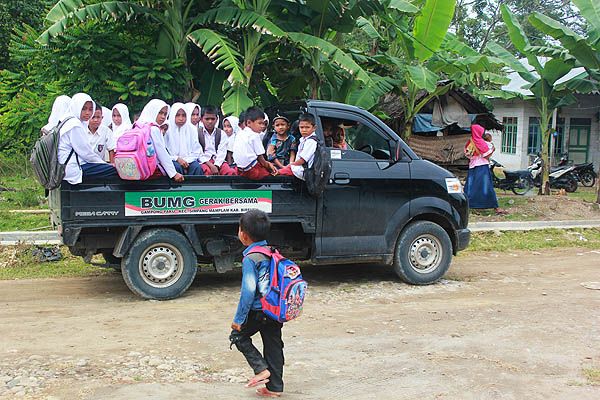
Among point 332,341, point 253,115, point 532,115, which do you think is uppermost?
point 532,115

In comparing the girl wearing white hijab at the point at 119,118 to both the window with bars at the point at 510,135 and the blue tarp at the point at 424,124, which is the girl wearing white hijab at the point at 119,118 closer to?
the blue tarp at the point at 424,124

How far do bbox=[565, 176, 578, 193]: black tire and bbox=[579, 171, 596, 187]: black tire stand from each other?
1.10 metres

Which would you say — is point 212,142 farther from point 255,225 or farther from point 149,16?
point 255,225

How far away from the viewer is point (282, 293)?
4.26m

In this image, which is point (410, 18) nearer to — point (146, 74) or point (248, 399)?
point (146, 74)

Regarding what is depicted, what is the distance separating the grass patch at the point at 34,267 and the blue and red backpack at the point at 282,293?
195 inches

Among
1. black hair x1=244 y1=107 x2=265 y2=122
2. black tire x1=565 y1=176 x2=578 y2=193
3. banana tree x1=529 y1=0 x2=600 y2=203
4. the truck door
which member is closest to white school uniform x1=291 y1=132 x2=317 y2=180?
the truck door

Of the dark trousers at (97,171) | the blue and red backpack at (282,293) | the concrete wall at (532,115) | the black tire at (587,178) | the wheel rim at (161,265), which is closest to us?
the blue and red backpack at (282,293)

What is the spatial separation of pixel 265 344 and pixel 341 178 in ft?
11.6

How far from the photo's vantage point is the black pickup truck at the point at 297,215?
6.98 metres

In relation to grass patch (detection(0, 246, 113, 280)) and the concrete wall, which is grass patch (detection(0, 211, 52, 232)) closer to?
grass patch (detection(0, 246, 113, 280))

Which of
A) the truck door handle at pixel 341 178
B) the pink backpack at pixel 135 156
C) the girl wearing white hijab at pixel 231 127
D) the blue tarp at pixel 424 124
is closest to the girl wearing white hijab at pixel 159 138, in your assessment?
the pink backpack at pixel 135 156

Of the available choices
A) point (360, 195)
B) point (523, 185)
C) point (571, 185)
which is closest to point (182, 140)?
point (360, 195)

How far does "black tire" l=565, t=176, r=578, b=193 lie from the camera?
1889 centimetres
